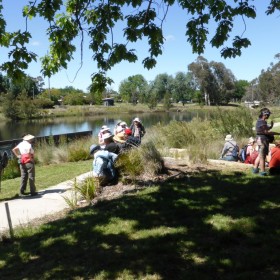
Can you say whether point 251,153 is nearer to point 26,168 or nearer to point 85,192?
point 85,192

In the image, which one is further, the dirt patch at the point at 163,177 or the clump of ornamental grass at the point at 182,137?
the clump of ornamental grass at the point at 182,137

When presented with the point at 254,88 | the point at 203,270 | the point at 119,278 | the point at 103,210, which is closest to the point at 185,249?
the point at 203,270

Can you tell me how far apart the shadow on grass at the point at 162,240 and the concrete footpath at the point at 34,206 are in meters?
0.90

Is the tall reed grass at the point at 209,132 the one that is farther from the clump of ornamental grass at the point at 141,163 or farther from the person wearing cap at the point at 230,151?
the clump of ornamental grass at the point at 141,163

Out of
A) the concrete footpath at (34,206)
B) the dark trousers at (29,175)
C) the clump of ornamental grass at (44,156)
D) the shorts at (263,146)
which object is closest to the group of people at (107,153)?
the concrete footpath at (34,206)

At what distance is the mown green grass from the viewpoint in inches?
364

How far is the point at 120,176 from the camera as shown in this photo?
854 centimetres

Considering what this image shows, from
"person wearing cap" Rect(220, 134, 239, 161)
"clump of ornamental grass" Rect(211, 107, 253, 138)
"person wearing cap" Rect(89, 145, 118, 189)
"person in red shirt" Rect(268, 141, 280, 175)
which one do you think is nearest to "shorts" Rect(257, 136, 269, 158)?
"person in red shirt" Rect(268, 141, 280, 175)

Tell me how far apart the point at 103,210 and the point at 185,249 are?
7.27 ft

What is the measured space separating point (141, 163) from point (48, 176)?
3326mm

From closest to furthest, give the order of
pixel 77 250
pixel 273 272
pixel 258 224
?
1. pixel 273 272
2. pixel 77 250
3. pixel 258 224

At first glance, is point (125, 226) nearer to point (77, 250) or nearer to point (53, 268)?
point (77, 250)

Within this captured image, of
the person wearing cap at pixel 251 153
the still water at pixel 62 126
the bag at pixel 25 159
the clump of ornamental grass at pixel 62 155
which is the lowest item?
the still water at pixel 62 126

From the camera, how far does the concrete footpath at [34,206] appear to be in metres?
6.58
